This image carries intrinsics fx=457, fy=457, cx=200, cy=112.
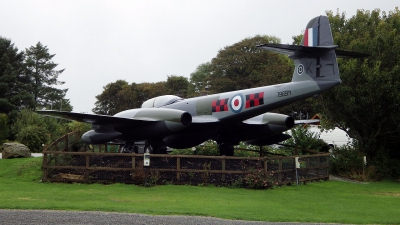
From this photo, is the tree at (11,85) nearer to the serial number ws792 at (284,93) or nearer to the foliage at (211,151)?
the foliage at (211,151)

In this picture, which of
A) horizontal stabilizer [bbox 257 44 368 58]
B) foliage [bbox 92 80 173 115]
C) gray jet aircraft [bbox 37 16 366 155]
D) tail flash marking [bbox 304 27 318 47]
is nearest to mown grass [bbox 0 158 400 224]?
gray jet aircraft [bbox 37 16 366 155]

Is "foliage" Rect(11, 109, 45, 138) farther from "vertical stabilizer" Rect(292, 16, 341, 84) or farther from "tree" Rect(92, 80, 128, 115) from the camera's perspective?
"tree" Rect(92, 80, 128, 115)

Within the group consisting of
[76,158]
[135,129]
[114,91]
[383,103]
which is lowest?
[76,158]

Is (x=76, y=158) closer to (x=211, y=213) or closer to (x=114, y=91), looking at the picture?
(x=211, y=213)

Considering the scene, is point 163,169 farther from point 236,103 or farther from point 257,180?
point 236,103

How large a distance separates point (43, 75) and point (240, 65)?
97.2 ft

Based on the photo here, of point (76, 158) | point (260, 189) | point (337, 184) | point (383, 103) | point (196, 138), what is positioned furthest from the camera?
point (383, 103)

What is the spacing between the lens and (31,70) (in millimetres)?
61375

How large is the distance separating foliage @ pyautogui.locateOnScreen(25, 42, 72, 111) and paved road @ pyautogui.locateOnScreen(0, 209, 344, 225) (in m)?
55.0

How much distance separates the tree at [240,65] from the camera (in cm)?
5103

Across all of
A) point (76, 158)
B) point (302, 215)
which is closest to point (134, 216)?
point (302, 215)

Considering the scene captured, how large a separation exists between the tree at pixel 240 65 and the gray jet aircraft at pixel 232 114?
28.6 metres

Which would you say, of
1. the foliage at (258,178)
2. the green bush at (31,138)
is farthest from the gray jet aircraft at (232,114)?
the green bush at (31,138)

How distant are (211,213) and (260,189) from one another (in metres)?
5.59
